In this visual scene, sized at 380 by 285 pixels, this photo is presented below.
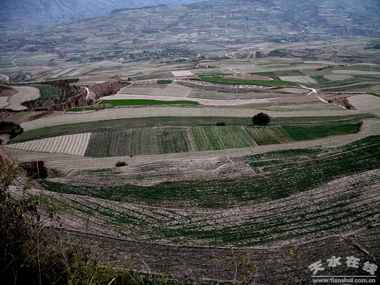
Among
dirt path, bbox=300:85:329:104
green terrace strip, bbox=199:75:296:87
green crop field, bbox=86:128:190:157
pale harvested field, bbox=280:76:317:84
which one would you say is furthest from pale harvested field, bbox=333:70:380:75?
green crop field, bbox=86:128:190:157

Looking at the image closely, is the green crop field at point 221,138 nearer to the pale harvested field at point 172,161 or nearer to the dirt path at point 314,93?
the pale harvested field at point 172,161

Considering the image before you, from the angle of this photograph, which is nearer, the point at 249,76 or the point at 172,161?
the point at 172,161

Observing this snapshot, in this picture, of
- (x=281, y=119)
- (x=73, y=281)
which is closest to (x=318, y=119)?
(x=281, y=119)

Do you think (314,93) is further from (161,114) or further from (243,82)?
(161,114)

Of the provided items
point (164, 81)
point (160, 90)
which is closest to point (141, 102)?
point (160, 90)

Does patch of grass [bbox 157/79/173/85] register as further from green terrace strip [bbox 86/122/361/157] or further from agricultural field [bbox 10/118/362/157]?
green terrace strip [bbox 86/122/361/157]

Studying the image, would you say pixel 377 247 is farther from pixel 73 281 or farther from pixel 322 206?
pixel 73 281
